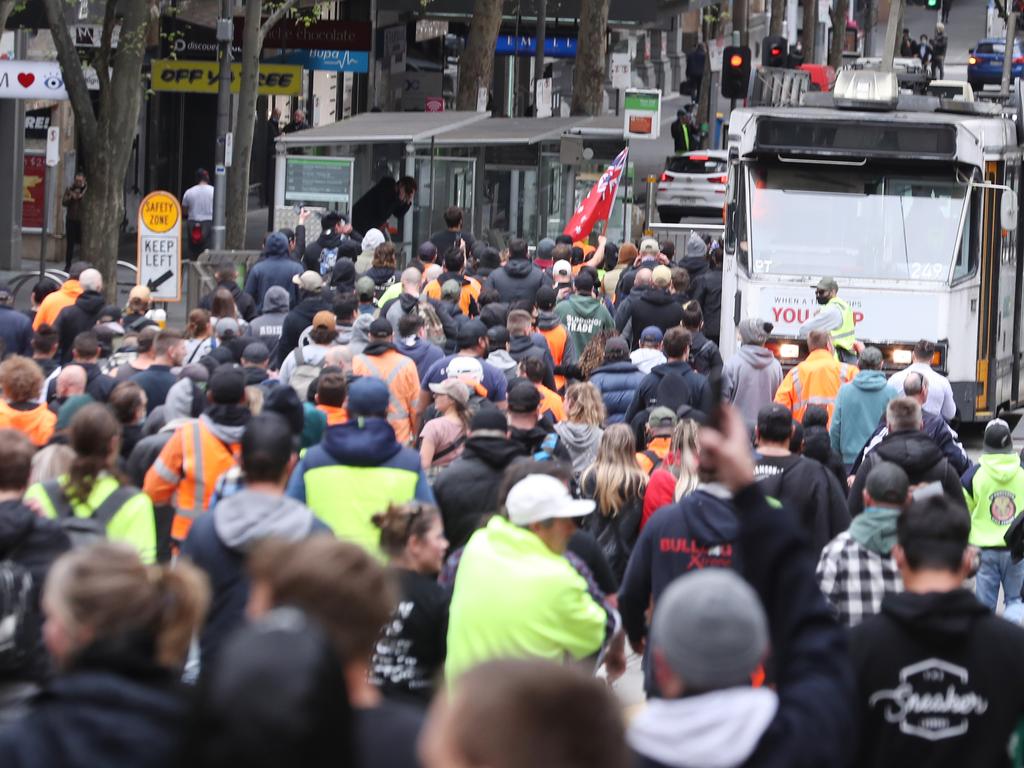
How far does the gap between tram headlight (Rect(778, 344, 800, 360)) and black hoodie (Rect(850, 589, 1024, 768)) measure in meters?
11.9

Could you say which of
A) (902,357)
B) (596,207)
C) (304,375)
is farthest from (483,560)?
(596,207)

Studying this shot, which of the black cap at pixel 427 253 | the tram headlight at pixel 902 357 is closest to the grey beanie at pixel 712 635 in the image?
the tram headlight at pixel 902 357

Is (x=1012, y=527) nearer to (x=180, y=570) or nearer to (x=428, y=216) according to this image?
(x=180, y=570)

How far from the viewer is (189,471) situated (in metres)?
8.55

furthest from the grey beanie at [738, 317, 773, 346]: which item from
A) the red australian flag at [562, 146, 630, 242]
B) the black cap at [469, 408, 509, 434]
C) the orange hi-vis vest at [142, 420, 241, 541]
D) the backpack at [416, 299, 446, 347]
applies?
the red australian flag at [562, 146, 630, 242]

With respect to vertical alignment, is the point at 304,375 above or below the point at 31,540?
below

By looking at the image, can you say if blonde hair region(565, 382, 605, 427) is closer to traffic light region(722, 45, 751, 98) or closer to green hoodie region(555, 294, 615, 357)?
green hoodie region(555, 294, 615, 357)

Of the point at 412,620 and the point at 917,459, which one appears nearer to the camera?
the point at 412,620

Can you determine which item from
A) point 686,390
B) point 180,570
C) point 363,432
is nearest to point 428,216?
point 686,390

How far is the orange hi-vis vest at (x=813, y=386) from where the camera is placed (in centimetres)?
1327

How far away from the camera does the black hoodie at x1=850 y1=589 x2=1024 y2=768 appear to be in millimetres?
5066

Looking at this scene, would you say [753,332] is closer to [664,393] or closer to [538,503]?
[664,393]

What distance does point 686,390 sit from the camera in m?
12.3

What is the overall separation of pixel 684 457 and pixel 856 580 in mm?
2497
